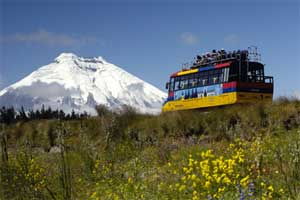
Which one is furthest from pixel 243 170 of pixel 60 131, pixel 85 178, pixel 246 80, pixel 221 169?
pixel 246 80

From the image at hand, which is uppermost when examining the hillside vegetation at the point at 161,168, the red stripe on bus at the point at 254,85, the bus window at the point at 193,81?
the bus window at the point at 193,81

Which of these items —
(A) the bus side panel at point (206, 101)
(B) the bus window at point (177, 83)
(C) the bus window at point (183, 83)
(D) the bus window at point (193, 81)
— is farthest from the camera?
(B) the bus window at point (177, 83)

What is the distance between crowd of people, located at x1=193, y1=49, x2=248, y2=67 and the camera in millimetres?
24969

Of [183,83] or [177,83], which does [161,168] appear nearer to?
[183,83]

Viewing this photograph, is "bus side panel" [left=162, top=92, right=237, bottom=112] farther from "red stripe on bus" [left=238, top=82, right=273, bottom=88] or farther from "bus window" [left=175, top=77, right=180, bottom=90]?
"bus window" [left=175, top=77, right=180, bottom=90]

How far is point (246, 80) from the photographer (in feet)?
79.7

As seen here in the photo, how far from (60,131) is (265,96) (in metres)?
20.7

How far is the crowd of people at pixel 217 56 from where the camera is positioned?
81.9ft

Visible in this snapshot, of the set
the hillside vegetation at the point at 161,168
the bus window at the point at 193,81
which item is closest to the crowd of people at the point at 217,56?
the bus window at the point at 193,81

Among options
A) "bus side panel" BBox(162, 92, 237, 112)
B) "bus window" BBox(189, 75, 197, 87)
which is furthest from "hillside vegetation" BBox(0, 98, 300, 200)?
"bus window" BBox(189, 75, 197, 87)

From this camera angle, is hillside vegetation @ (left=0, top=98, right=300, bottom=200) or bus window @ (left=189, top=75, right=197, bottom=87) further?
bus window @ (left=189, top=75, right=197, bottom=87)

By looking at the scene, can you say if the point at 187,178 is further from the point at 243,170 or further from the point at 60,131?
the point at 60,131

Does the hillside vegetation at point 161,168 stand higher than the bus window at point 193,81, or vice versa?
the bus window at point 193,81

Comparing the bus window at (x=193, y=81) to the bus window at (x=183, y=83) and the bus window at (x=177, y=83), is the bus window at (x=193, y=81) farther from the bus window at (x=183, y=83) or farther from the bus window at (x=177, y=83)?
the bus window at (x=177, y=83)
